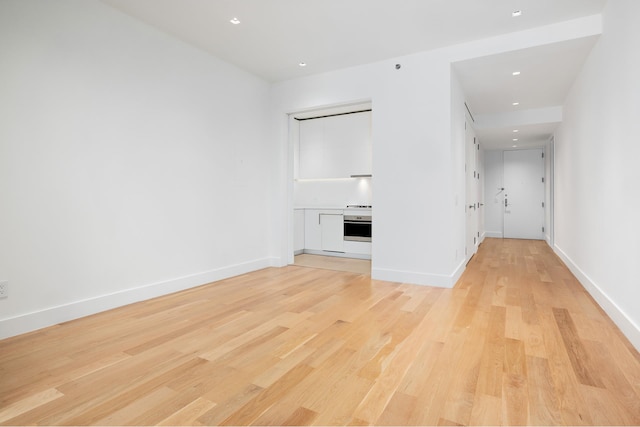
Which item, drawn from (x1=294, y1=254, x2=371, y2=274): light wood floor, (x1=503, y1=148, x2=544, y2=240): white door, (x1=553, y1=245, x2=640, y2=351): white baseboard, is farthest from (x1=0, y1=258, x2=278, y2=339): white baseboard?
(x1=503, y1=148, x2=544, y2=240): white door

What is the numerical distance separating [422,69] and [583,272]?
306 cm

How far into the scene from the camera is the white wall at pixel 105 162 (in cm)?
260

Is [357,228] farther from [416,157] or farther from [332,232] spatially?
[416,157]

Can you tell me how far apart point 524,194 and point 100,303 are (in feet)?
30.8

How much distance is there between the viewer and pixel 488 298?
3533mm

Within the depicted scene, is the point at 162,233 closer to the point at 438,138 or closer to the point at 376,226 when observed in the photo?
the point at 376,226

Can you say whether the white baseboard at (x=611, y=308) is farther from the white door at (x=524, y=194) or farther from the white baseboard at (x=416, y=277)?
the white door at (x=524, y=194)

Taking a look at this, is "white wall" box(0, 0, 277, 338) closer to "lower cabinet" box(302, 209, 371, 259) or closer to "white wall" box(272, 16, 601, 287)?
"white wall" box(272, 16, 601, 287)

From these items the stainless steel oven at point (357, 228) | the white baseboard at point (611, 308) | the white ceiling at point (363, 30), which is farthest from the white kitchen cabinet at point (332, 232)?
the white baseboard at point (611, 308)

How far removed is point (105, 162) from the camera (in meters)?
3.12

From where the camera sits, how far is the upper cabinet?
A: 592 cm

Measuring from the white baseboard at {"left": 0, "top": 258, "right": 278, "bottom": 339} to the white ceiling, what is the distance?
8.72 feet

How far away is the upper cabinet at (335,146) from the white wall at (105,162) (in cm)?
205

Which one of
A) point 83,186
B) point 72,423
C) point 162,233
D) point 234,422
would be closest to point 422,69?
point 162,233
